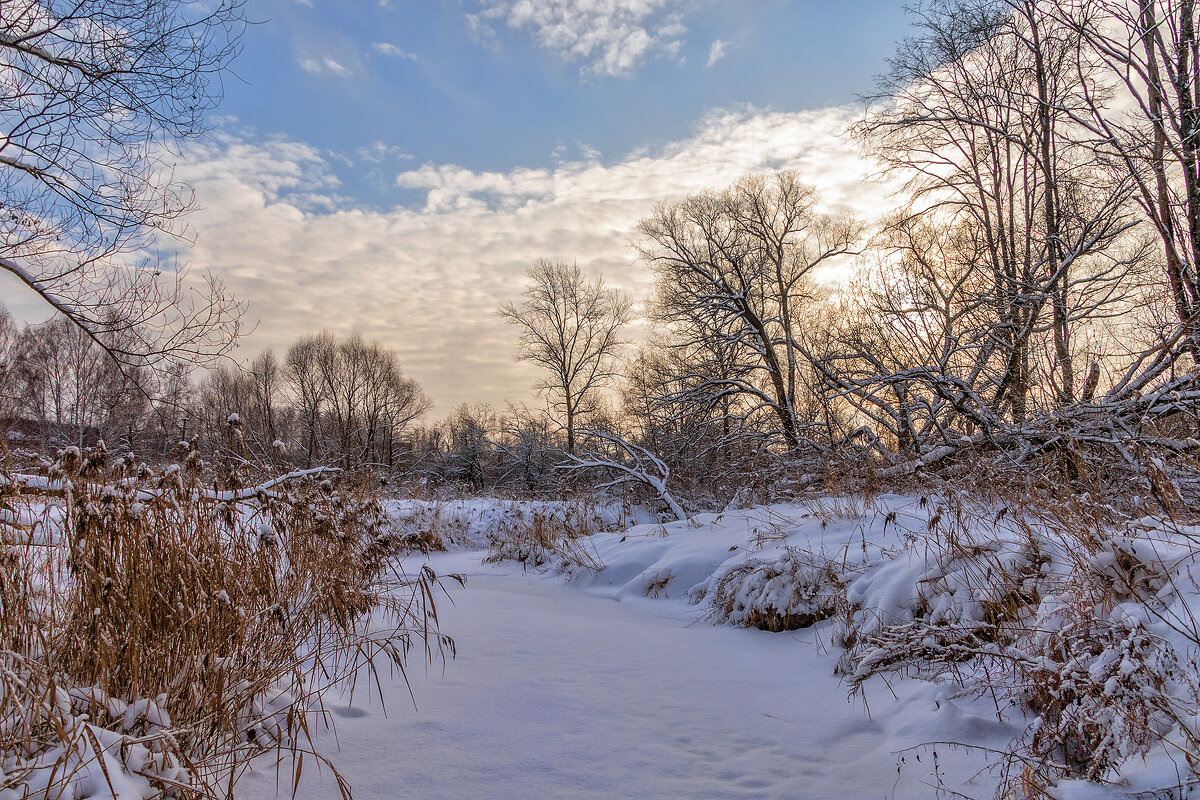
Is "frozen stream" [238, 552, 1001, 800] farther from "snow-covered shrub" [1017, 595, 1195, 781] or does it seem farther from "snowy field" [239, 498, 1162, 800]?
"snow-covered shrub" [1017, 595, 1195, 781]

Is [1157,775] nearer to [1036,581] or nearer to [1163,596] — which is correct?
[1163,596]

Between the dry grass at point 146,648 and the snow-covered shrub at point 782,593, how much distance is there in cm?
263

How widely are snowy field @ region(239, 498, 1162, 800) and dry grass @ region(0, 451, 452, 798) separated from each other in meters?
0.24

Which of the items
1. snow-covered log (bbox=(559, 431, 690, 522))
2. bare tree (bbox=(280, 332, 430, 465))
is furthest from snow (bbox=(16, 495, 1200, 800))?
bare tree (bbox=(280, 332, 430, 465))

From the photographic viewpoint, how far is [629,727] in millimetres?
2656

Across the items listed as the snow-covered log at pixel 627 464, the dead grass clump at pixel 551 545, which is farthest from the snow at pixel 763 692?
the snow-covered log at pixel 627 464

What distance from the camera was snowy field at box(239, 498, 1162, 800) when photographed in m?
2.15

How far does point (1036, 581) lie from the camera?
2.89m

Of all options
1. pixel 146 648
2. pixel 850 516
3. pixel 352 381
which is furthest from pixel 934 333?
pixel 352 381

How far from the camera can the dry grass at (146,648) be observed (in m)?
1.65

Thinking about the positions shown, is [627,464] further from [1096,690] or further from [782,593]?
[1096,690]

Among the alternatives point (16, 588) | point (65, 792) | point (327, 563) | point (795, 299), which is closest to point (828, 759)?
point (65, 792)

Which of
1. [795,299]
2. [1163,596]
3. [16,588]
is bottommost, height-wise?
[1163,596]

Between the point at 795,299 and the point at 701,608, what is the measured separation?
16.4 m
